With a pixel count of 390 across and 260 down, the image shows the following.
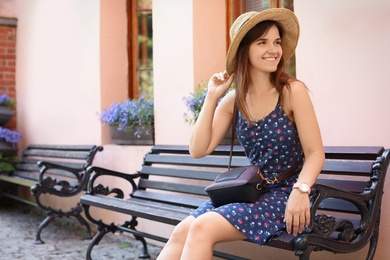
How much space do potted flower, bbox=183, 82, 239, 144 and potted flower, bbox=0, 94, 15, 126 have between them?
397 cm

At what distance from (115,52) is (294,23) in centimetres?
365

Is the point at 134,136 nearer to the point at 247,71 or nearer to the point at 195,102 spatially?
the point at 195,102

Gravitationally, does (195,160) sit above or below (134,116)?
below

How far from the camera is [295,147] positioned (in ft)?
9.82

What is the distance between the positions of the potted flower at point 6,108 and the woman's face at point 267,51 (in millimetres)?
5809

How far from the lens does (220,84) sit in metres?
3.21

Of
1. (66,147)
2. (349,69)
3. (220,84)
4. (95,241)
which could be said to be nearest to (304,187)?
(220,84)

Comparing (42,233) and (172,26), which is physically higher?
(172,26)

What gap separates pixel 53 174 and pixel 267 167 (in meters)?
4.18

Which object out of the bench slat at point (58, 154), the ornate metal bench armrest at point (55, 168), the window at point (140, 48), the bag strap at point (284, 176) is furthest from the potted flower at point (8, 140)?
the bag strap at point (284, 176)

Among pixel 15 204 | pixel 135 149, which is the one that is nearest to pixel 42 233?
pixel 135 149

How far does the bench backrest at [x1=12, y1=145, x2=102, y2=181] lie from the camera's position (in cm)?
613

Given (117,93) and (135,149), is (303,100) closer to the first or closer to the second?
(135,149)

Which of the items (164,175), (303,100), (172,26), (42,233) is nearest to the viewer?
(303,100)
